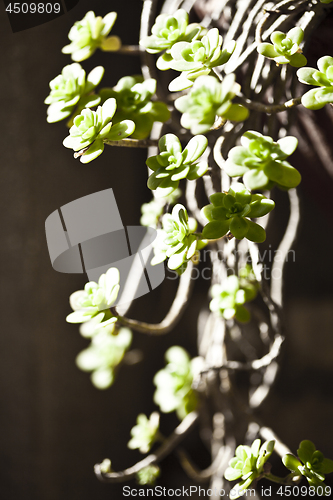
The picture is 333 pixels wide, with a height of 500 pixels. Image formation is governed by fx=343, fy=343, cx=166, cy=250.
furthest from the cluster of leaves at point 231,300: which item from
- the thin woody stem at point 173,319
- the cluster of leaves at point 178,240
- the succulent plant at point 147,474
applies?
the succulent plant at point 147,474

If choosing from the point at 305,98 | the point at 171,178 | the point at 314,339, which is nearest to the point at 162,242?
the point at 171,178

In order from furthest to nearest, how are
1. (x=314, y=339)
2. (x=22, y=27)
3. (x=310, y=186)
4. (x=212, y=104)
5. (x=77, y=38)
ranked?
(x=314, y=339), (x=22, y=27), (x=310, y=186), (x=77, y=38), (x=212, y=104)

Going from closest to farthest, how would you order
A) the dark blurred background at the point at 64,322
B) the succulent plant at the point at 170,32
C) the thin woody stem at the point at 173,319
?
the succulent plant at the point at 170,32 < the thin woody stem at the point at 173,319 < the dark blurred background at the point at 64,322

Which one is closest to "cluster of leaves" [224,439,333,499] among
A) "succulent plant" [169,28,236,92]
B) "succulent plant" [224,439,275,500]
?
"succulent plant" [224,439,275,500]

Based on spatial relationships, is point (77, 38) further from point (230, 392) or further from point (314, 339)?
point (314, 339)

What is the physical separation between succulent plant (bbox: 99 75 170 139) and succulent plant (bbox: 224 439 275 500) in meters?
0.44

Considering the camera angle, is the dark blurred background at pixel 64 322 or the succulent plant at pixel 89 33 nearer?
the succulent plant at pixel 89 33

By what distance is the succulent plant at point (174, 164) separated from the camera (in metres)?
0.37

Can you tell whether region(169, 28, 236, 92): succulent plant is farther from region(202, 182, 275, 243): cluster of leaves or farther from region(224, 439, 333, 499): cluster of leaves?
region(224, 439, 333, 499): cluster of leaves

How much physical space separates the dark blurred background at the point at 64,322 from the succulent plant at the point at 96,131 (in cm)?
49

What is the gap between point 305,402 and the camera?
0.98 metres

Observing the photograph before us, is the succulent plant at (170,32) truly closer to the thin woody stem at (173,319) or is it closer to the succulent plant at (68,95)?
the succulent plant at (68,95)

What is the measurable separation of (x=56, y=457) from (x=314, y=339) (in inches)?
30.3

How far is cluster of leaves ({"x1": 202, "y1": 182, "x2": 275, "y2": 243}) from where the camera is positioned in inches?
14.1
